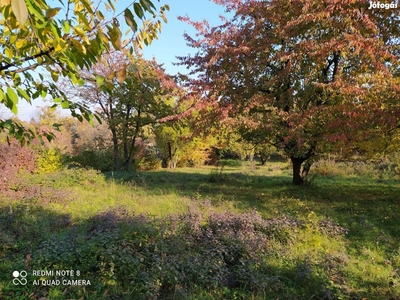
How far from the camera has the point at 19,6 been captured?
2.09 feet

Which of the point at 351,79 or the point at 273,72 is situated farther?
the point at 273,72

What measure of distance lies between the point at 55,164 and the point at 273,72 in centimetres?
1124

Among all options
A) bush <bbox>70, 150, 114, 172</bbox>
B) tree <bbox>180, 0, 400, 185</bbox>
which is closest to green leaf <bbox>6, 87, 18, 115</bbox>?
tree <bbox>180, 0, 400, 185</bbox>

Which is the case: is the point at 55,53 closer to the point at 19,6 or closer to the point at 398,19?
the point at 19,6

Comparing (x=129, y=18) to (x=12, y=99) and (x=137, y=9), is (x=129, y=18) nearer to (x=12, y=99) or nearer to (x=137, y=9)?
(x=137, y=9)

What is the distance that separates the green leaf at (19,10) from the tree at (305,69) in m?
4.84

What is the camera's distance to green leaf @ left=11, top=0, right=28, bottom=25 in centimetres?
62

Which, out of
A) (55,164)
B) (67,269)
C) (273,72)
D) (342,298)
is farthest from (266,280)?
(55,164)

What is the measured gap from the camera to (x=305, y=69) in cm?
652

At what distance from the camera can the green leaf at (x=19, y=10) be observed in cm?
62

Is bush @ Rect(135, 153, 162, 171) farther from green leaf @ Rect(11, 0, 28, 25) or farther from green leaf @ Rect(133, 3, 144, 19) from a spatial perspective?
green leaf @ Rect(11, 0, 28, 25)

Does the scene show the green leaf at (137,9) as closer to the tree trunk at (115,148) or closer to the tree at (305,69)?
the tree at (305,69)

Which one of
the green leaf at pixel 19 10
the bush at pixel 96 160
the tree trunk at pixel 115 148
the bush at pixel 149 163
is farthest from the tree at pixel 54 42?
the bush at pixel 149 163

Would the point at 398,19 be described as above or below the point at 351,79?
above
